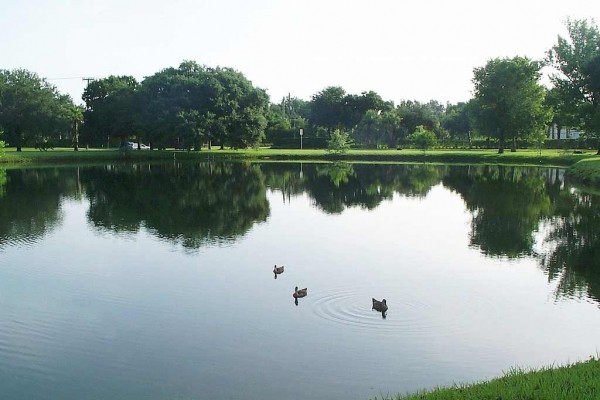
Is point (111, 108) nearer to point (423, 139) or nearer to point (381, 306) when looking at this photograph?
point (423, 139)

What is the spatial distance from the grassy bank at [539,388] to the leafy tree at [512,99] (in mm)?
70051

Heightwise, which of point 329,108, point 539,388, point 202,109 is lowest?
point 539,388

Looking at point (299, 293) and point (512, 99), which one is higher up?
point (512, 99)

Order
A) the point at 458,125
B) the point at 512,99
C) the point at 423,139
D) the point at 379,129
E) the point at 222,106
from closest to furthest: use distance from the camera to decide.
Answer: the point at 512,99
the point at 222,106
the point at 423,139
the point at 379,129
the point at 458,125

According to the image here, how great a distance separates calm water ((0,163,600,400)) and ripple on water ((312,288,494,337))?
62 mm

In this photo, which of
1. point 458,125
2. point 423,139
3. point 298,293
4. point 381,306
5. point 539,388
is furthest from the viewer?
point 458,125

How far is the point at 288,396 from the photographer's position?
9477mm

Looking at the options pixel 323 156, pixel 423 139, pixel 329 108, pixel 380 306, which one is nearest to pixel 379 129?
pixel 423 139

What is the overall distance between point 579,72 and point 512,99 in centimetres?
1329

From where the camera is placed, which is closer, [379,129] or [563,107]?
[563,107]

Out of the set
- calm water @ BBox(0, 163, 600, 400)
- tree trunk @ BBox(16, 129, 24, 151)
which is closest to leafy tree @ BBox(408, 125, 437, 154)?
calm water @ BBox(0, 163, 600, 400)

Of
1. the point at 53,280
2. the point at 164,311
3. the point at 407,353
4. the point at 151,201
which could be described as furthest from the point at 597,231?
the point at 151,201

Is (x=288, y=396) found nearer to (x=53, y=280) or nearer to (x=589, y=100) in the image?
(x=53, y=280)

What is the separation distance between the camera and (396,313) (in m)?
13.6
